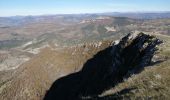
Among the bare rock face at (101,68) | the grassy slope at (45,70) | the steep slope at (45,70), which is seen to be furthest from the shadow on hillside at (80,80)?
the grassy slope at (45,70)

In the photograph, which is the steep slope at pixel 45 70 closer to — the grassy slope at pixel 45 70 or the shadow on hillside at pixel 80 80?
the grassy slope at pixel 45 70

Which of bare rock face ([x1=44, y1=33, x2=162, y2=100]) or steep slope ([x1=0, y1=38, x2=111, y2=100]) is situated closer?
bare rock face ([x1=44, y1=33, x2=162, y2=100])

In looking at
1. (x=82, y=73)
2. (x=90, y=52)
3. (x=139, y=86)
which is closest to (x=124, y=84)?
Result: (x=139, y=86)

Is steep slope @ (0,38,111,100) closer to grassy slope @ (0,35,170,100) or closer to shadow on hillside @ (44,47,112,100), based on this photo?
grassy slope @ (0,35,170,100)

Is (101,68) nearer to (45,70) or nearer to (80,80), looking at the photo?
(80,80)

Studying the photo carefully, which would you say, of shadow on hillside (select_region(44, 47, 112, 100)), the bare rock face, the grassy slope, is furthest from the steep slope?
the bare rock face

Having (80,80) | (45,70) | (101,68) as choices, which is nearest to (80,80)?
(80,80)

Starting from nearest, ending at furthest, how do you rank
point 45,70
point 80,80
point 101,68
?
point 101,68, point 80,80, point 45,70

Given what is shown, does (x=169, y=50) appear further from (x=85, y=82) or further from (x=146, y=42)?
(x=85, y=82)
